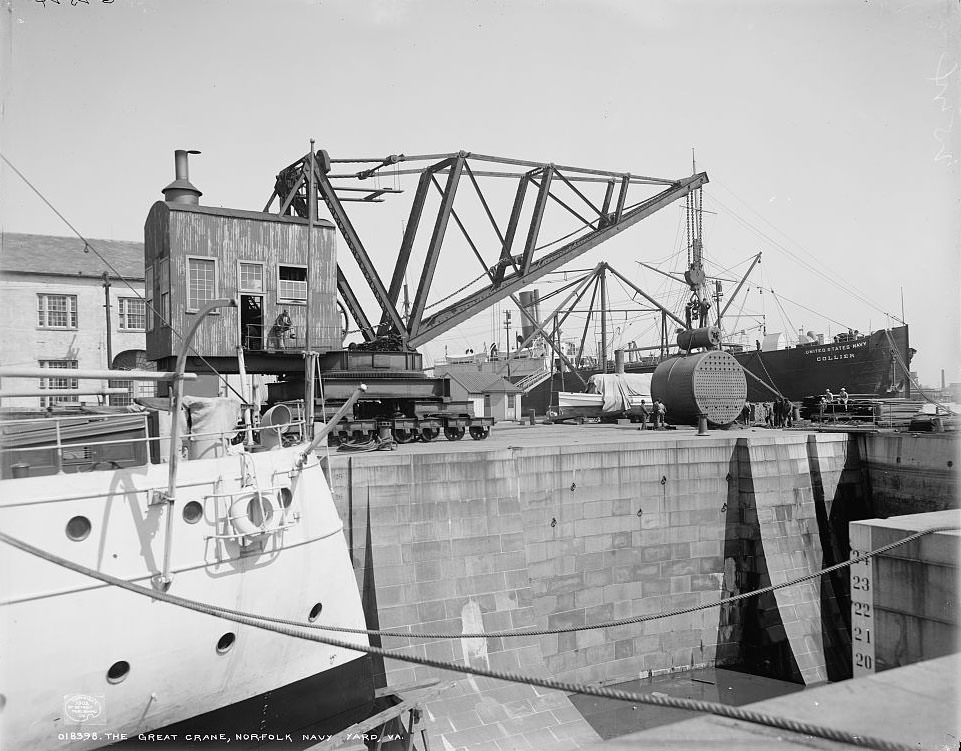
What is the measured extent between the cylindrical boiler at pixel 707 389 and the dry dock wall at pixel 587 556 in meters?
5.64

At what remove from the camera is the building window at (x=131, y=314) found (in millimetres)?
36219

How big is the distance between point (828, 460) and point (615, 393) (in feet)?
81.5

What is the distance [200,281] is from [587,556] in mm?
12713

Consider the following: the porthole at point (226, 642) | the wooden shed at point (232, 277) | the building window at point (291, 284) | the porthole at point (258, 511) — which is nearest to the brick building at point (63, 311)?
the wooden shed at point (232, 277)

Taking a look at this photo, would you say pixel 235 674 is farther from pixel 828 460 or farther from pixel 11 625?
pixel 828 460

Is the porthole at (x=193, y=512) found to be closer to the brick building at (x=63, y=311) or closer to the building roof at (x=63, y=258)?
the brick building at (x=63, y=311)

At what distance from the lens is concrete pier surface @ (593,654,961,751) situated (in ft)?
11.5

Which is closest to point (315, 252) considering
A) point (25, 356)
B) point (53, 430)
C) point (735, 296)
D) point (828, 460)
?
point (53, 430)

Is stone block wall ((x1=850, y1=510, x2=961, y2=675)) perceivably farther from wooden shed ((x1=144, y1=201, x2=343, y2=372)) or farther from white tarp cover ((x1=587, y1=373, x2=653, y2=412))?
white tarp cover ((x1=587, y1=373, x2=653, y2=412))

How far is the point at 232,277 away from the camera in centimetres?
1873

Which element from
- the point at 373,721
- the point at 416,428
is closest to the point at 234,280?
the point at 416,428

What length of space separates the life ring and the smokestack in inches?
557

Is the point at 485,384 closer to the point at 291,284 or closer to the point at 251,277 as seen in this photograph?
the point at 291,284

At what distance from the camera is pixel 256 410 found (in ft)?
45.0
